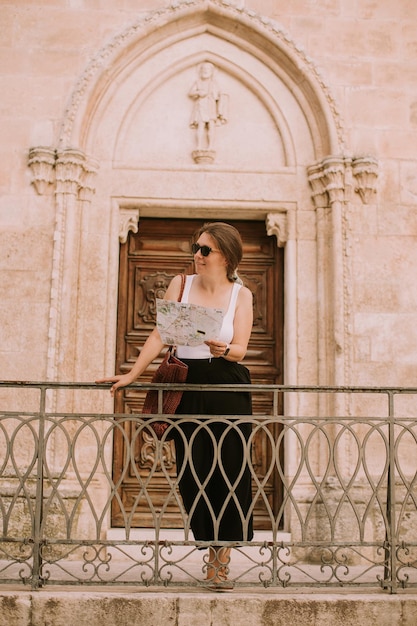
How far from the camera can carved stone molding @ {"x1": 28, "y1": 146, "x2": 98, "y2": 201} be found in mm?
6195

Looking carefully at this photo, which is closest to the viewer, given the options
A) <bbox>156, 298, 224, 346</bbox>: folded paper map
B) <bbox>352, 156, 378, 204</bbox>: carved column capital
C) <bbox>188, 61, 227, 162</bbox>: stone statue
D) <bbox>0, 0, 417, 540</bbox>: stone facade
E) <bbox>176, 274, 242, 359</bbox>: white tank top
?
<bbox>156, 298, 224, 346</bbox>: folded paper map

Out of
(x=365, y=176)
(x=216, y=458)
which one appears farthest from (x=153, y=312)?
(x=216, y=458)

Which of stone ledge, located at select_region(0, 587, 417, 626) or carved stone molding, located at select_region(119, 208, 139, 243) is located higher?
carved stone molding, located at select_region(119, 208, 139, 243)

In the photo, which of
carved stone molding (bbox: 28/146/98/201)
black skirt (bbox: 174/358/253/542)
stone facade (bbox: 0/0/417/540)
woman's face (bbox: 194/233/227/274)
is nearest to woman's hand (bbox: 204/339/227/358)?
black skirt (bbox: 174/358/253/542)

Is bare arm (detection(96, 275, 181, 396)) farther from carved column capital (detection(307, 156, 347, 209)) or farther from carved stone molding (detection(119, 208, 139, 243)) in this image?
carved column capital (detection(307, 156, 347, 209))

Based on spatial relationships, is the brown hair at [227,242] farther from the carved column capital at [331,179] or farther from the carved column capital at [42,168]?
Answer: the carved column capital at [42,168]

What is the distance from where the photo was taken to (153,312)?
21.4 feet

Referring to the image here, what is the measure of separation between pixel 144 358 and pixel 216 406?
1.57ft

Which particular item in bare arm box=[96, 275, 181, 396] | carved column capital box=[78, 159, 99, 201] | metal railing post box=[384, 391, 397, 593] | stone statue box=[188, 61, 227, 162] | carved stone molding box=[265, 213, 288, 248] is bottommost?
metal railing post box=[384, 391, 397, 593]

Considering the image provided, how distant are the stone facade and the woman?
6.76 feet

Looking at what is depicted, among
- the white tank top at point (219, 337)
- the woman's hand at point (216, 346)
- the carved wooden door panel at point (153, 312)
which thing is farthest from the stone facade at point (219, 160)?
the woman's hand at point (216, 346)

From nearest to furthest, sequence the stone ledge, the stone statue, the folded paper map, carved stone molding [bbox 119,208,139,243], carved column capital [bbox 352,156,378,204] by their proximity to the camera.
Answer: the folded paper map < the stone ledge < carved column capital [bbox 352,156,378,204] < carved stone molding [bbox 119,208,139,243] < the stone statue

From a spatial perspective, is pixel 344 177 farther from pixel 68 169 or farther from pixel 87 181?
pixel 68 169

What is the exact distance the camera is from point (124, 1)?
6.52 metres
